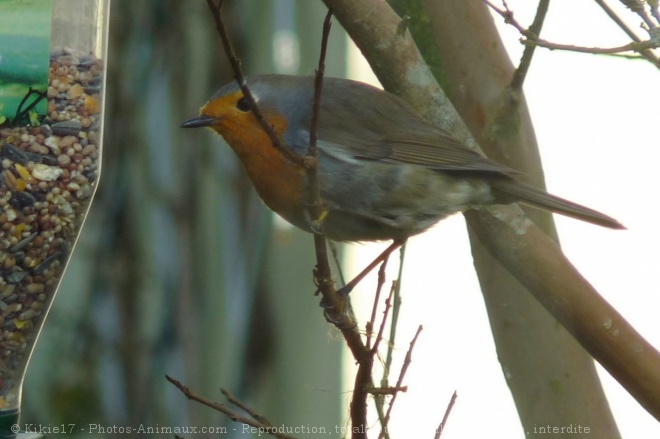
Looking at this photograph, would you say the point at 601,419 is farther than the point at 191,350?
No

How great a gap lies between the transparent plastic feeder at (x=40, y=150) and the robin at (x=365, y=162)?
43 cm

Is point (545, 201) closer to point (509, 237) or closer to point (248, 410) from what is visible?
point (509, 237)

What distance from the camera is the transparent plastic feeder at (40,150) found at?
1.75 meters

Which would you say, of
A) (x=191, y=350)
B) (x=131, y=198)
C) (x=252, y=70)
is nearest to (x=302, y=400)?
(x=191, y=350)

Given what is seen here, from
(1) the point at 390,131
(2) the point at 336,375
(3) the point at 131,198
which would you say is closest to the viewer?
(1) the point at 390,131

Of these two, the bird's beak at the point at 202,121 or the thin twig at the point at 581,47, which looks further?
the bird's beak at the point at 202,121

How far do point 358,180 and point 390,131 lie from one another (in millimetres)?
244

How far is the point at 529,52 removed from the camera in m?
2.32

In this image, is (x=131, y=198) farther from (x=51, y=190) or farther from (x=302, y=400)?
(x=51, y=190)

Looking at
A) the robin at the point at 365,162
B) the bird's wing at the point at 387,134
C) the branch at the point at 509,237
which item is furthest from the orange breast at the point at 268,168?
the branch at the point at 509,237

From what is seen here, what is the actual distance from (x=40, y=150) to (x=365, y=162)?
96 centimetres

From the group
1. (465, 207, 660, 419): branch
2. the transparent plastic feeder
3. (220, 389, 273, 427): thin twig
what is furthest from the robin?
(220, 389, 273, 427): thin twig

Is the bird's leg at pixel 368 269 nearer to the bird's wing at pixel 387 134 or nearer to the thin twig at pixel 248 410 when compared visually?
the bird's wing at pixel 387 134

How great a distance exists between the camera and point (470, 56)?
2.59 m
